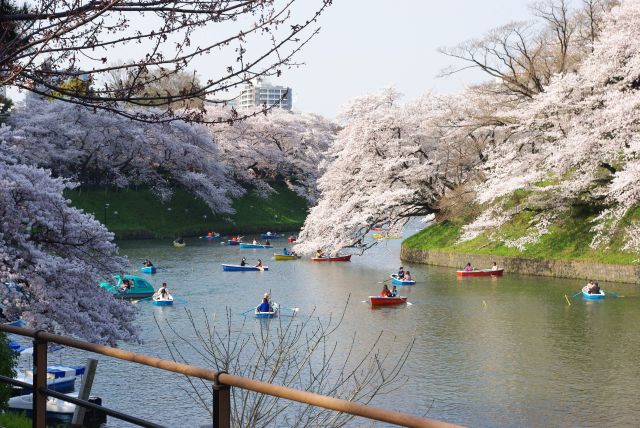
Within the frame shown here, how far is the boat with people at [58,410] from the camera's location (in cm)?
1480

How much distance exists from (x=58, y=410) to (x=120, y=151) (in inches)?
1850

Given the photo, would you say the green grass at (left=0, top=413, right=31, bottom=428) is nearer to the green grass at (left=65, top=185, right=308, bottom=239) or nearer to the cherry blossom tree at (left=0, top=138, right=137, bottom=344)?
the cherry blossom tree at (left=0, top=138, right=137, bottom=344)

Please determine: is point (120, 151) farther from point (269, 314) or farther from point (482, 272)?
point (269, 314)

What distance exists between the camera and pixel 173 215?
62.7 meters

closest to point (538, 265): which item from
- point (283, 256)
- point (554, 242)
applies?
point (554, 242)

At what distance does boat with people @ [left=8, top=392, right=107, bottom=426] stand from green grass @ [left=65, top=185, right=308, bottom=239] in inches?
1605

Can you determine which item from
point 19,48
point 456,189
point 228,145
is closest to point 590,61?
point 456,189

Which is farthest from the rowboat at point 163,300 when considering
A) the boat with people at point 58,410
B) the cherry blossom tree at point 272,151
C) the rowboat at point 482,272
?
the cherry blossom tree at point 272,151

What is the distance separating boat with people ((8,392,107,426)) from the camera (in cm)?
1480

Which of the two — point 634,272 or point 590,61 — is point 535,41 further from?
point 634,272

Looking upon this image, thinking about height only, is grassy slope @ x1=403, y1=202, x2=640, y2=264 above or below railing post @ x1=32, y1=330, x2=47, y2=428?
above

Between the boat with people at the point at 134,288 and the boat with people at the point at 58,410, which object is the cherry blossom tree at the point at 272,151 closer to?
the boat with people at the point at 134,288

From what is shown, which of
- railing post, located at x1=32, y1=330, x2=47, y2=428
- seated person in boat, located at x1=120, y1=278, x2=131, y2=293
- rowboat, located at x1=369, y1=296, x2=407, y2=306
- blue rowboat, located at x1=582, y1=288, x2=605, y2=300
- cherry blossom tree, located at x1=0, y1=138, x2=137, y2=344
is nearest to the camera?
railing post, located at x1=32, y1=330, x2=47, y2=428

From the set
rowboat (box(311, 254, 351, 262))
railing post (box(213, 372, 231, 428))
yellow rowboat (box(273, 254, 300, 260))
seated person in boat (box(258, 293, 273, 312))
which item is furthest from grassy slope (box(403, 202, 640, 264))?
railing post (box(213, 372, 231, 428))
